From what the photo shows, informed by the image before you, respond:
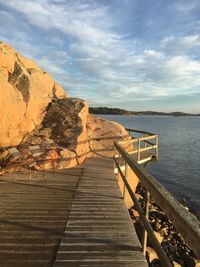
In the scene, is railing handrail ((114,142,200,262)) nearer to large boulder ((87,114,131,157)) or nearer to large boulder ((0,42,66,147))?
large boulder ((0,42,66,147))

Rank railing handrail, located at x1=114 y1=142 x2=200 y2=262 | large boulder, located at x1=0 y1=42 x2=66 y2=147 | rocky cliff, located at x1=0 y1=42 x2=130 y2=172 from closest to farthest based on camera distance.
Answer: railing handrail, located at x1=114 y1=142 x2=200 y2=262 < rocky cliff, located at x1=0 y1=42 x2=130 y2=172 < large boulder, located at x1=0 y1=42 x2=66 y2=147

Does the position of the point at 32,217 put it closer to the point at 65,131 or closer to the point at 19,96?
the point at 65,131

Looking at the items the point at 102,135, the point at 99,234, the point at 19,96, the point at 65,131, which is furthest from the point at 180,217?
the point at 102,135

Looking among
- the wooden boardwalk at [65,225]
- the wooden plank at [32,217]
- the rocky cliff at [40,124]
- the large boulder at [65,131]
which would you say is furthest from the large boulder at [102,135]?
the wooden boardwalk at [65,225]

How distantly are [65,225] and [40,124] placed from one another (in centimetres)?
957

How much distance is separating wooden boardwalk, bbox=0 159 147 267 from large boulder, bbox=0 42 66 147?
4.12m

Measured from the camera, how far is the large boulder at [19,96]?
11.8 meters

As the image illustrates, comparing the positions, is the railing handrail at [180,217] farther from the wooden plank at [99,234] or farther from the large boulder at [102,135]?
the large boulder at [102,135]

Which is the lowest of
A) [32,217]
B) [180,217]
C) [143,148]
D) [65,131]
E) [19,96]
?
[32,217]

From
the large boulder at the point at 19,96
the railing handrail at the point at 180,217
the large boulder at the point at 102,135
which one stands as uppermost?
the large boulder at the point at 19,96

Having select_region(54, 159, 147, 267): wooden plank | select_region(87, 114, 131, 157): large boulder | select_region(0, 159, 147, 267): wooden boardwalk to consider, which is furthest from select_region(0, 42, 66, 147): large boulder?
select_region(54, 159, 147, 267): wooden plank

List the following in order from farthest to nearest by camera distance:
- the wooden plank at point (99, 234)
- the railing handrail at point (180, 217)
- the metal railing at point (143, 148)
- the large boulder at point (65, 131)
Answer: the metal railing at point (143, 148), the large boulder at point (65, 131), the wooden plank at point (99, 234), the railing handrail at point (180, 217)

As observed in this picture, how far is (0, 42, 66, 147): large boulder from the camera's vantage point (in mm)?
11797

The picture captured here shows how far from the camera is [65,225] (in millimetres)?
5109
